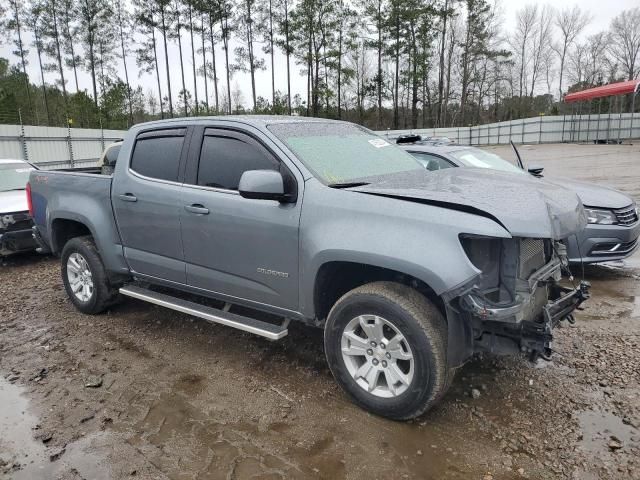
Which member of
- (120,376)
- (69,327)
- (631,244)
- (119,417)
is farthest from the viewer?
(631,244)

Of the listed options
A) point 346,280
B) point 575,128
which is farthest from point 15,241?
point 575,128

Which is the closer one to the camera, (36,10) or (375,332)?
(375,332)

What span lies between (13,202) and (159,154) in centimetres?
449

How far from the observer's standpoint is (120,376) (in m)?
3.83

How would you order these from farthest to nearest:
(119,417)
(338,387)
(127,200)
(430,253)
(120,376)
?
(127,200) → (120,376) → (338,387) → (119,417) → (430,253)

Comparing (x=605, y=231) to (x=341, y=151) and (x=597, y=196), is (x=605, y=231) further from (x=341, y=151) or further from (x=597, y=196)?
(x=341, y=151)

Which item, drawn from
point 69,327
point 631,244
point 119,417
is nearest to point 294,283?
point 119,417

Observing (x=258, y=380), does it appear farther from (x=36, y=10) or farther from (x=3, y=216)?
(x=36, y=10)

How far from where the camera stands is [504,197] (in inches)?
119

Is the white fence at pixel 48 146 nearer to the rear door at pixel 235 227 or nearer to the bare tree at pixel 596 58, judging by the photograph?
the rear door at pixel 235 227

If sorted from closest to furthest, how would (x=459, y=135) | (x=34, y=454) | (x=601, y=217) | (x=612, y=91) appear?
(x=34, y=454)
(x=601, y=217)
(x=612, y=91)
(x=459, y=135)

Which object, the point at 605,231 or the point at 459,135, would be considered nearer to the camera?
the point at 605,231

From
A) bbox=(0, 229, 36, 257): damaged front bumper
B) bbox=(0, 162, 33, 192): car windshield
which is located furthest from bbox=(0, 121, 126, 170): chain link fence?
bbox=(0, 229, 36, 257): damaged front bumper

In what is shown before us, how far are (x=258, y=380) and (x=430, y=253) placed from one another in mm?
1738
